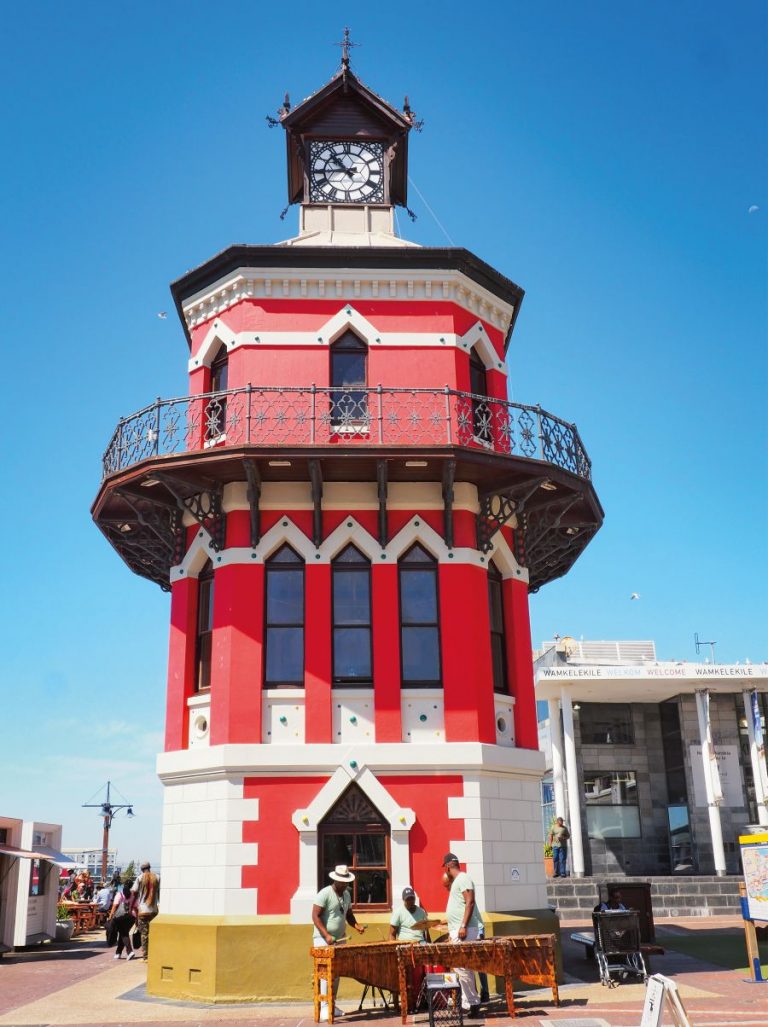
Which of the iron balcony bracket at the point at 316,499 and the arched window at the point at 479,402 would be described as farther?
the arched window at the point at 479,402

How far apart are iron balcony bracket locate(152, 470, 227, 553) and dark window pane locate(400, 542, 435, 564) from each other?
124 inches

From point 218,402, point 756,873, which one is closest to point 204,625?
point 218,402

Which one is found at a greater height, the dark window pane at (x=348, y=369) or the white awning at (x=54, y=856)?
the dark window pane at (x=348, y=369)

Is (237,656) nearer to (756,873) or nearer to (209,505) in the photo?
(209,505)

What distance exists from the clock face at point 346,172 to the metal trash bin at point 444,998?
48.8 ft

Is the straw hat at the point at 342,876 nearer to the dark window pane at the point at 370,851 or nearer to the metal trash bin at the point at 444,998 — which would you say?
the metal trash bin at the point at 444,998

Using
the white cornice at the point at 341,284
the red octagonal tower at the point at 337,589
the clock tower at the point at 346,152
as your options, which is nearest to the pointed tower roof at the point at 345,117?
the clock tower at the point at 346,152

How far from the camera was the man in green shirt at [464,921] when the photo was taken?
1223cm

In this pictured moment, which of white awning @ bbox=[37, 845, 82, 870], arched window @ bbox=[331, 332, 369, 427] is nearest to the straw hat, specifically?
arched window @ bbox=[331, 332, 369, 427]

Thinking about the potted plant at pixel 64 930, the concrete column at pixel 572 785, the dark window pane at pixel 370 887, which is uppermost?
the concrete column at pixel 572 785

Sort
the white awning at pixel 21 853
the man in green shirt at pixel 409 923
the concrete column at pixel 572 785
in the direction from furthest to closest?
the concrete column at pixel 572 785 → the white awning at pixel 21 853 → the man in green shirt at pixel 409 923

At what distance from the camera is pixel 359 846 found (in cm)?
1521

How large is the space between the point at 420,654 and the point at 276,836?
12.0ft

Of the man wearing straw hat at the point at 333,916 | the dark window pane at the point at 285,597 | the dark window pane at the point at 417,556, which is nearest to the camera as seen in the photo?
the man wearing straw hat at the point at 333,916
